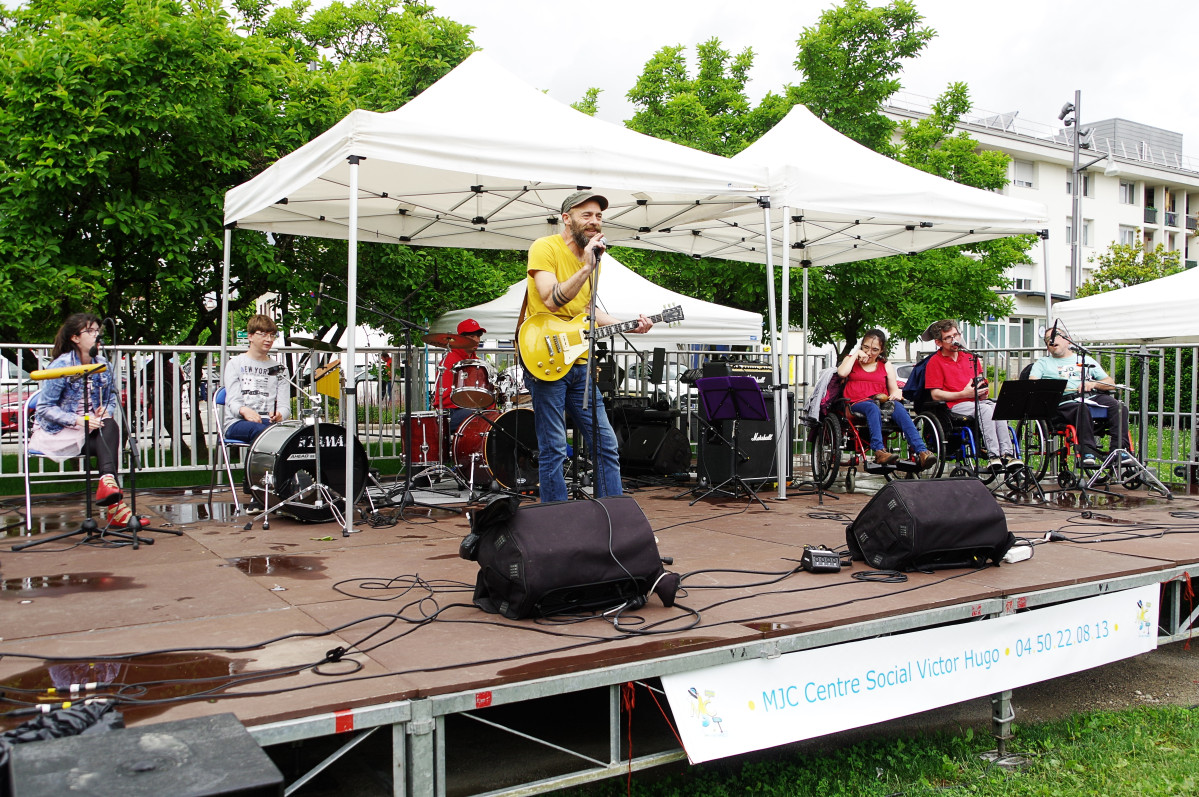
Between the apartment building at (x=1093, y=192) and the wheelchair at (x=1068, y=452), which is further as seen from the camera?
the apartment building at (x=1093, y=192)

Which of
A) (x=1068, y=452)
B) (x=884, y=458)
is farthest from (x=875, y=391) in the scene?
(x=1068, y=452)

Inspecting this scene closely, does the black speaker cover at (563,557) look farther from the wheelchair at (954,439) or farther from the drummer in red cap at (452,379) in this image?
the wheelchair at (954,439)

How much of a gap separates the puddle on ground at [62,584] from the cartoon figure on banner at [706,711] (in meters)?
2.66

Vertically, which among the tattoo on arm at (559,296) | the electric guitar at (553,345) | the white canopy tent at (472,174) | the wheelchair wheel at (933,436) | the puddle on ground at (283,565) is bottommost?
the puddle on ground at (283,565)

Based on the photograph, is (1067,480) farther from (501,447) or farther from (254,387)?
(254,387)

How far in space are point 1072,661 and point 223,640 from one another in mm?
3514

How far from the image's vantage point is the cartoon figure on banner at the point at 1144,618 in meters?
4.26

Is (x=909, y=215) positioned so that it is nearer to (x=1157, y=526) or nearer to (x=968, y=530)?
(x=1157, y=526)

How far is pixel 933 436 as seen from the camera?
7.67 meters

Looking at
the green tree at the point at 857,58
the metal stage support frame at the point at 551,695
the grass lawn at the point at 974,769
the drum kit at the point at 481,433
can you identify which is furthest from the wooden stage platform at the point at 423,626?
the green tree at the point at 857,58

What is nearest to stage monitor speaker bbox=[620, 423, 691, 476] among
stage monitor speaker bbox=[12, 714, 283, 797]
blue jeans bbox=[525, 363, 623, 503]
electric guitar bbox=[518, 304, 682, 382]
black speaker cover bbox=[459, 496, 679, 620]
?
blue jeans bbox=[525, 363, 623, 503]

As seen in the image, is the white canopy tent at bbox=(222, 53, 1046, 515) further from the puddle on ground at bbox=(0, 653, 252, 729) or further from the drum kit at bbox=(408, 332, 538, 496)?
the puddle on ground at bbox=(0, 653, 252, 729)

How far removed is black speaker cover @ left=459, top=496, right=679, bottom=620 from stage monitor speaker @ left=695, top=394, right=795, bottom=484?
13.1 ft

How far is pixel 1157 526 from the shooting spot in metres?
5.74
